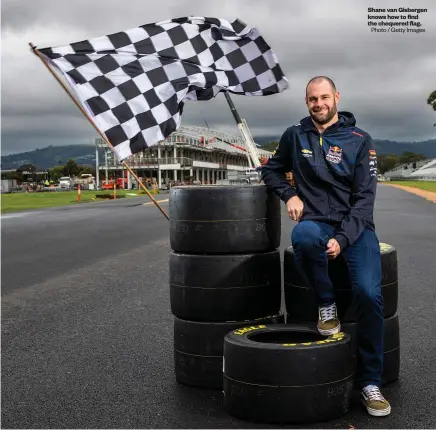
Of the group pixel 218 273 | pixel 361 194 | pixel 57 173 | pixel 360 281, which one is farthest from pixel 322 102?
pixel 57 173

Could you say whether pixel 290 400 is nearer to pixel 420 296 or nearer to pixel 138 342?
pixel 138 342

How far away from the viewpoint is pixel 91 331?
5.58m

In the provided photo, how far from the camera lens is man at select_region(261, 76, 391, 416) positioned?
3727 mm

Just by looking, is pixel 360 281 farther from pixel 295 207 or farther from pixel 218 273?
pixel 218 273

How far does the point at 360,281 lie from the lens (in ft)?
12.3

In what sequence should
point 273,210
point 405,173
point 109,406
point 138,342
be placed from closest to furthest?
point 109,406
point 273,210
point 138,342
point 405,173

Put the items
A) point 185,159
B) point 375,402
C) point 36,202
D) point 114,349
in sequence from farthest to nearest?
1. point 185,159
2. point 36,202
3. point 114,349
4. point 375,402

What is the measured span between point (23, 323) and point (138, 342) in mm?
1384

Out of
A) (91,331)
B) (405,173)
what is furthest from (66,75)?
(405,173)

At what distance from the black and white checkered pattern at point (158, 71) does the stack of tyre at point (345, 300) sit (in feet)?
7.46

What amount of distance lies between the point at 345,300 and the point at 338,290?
0.07 meters

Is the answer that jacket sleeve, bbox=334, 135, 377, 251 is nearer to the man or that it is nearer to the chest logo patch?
the man

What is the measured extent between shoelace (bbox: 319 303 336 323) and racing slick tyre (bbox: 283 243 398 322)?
12 cm

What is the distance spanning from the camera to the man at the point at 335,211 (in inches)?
147
